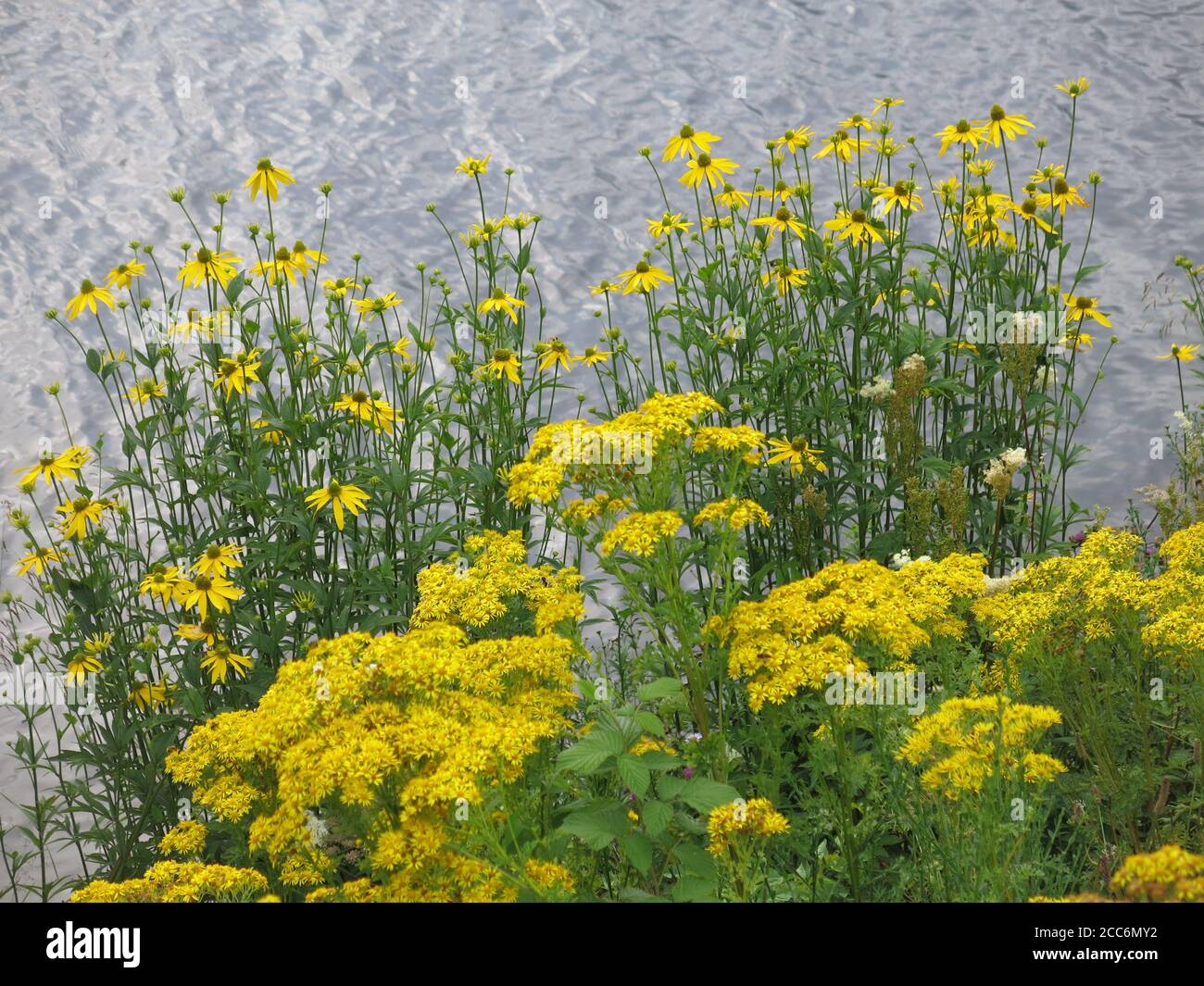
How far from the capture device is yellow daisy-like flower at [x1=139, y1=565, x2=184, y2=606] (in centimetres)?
305

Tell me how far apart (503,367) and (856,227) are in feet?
3.53

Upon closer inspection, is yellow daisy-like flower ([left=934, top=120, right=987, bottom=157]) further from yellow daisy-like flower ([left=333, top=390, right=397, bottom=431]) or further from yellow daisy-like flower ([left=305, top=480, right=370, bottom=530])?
yellow daisy-like flower ([left=305, top=480, right=370, bottom=530])

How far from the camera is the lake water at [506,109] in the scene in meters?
6.81

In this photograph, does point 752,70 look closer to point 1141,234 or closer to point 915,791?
point 1141,234

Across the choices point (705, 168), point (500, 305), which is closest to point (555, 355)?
point (500, 305)

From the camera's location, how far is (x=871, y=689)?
2330mm

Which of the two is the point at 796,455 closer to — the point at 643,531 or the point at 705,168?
the point at 705,168

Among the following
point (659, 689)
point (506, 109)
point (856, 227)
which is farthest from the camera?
point (506, 109)

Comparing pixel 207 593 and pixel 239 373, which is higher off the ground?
pixel 239 373

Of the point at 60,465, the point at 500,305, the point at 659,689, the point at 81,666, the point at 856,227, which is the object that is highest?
the point at 856,227

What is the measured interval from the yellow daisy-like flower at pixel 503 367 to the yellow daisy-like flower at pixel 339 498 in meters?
0.53

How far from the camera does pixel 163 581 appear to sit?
3066mm

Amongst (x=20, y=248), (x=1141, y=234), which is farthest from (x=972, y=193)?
(x=20, y=248)

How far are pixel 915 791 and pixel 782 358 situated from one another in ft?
5.12
